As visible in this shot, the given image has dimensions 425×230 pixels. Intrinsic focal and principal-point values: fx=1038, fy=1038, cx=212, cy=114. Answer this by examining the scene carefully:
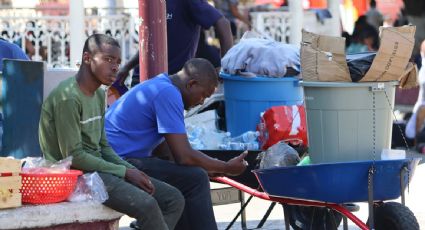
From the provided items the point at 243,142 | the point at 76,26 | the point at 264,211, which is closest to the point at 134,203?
the point at 243,142

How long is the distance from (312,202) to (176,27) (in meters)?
2.90

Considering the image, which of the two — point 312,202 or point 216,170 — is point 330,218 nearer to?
point 312,202

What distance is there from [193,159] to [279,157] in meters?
0.79

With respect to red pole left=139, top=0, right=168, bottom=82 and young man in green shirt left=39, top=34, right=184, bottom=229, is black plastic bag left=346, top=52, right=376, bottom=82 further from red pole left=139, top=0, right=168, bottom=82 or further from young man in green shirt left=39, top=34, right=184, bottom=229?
young man in green shirt left=39, top=34, right=184, bottom=229

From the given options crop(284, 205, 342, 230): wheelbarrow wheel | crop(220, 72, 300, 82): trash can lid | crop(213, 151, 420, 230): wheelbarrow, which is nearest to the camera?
crop(213, 151, 420, 230): wheelbarrow

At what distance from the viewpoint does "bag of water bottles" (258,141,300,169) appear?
6.33 meters

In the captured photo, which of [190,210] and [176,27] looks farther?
[176,27]

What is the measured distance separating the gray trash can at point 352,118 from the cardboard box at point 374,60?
5cm

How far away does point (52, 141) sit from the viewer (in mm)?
5309

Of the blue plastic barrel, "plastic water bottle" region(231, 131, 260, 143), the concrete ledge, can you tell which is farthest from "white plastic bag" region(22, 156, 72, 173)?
the blue plastic barrel

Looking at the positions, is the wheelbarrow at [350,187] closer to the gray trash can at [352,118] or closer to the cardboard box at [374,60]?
the gray trash can at [352,118]

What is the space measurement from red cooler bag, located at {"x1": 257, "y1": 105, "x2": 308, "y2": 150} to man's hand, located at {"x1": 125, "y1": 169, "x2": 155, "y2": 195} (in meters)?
2.05

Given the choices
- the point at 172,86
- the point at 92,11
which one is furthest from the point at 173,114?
the point at 92,11

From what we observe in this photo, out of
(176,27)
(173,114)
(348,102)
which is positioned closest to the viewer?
(173,114)
